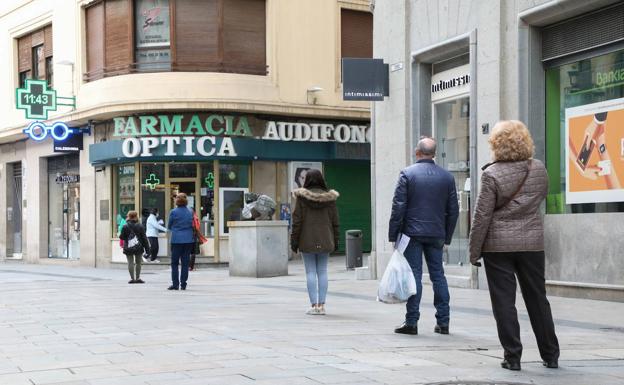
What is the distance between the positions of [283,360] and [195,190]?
18.8 metres

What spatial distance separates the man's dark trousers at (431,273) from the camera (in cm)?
823

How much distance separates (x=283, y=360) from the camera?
6.64m

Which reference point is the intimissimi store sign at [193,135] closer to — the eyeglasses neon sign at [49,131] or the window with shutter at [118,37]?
the window with shutter at [118,37]

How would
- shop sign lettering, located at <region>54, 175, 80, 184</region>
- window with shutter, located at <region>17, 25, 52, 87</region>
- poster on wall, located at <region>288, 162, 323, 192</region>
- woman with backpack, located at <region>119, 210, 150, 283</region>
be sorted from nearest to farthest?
woman with backpack, located at <region>119, 210, 150, 283</region> < poster on wall, located at <region>288, 162, 323, 192</region> < shop sign lettering, located at <region>54, 175, 80, 184</region> < window with shutter, located at <region>17, 25, 52, 87</region>

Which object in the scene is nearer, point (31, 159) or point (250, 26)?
point (250, 26)

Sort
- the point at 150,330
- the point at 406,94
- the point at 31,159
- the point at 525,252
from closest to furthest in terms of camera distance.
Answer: the point at 525,252
the point at 150,330
the point at 406,94
the point at 31,159

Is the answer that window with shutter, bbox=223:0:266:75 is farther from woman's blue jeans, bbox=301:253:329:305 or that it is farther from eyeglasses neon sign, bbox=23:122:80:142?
woman's blue jeans, bbox=301:253:329:305

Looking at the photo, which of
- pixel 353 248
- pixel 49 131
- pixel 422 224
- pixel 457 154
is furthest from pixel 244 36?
pixel 422 224

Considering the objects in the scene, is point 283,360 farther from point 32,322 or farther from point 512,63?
point 512,63

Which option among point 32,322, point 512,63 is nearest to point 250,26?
point 512,63

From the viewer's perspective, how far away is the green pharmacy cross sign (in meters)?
27.2

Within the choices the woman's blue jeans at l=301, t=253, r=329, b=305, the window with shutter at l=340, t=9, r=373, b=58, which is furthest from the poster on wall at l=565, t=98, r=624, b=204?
the window with shutter at l=340, t=9, r=373, b=58

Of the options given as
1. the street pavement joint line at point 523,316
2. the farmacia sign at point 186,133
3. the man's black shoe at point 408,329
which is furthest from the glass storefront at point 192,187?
the man's black shoe at point 408,329

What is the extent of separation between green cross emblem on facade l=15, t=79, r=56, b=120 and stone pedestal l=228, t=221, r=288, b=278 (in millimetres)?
10551
